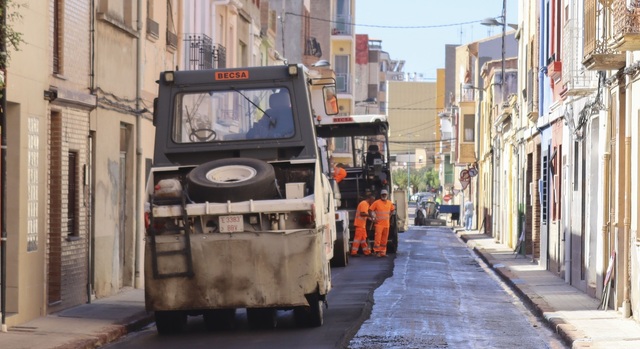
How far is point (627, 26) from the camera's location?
1574cm

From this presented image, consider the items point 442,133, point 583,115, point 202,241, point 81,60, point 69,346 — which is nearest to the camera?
point 69,346

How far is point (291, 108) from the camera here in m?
16.7

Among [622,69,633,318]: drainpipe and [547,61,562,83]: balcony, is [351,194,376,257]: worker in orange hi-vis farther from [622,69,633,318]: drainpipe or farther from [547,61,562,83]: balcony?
[622,69,633,318]: drainpipe

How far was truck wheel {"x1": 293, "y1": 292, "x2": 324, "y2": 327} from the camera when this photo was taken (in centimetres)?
1552

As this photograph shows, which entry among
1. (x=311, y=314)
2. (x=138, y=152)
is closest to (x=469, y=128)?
(x=138, y=152)

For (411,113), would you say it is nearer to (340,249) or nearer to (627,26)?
(340,249)

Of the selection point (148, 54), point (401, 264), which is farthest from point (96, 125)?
point (401, 264)

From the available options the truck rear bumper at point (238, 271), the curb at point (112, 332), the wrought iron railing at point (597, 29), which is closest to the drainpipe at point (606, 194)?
the wrought iron railing at point (597, 29)

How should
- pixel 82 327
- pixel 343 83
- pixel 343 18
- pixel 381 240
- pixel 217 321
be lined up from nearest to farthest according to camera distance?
pixel 82 327, pixel 217 321, pixel 381 240, pixel 343 83, pixel 343 18

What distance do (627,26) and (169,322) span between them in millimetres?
6361

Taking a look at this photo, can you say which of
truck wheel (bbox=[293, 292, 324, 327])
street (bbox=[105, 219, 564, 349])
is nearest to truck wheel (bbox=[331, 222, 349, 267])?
street (bbox=[105, 219, 564, 349])

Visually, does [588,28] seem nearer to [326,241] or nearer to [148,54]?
[326,241]

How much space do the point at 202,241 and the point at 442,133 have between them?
313ft

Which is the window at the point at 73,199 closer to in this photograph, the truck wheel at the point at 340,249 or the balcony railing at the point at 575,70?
the balcony railing at the point at 575,70
